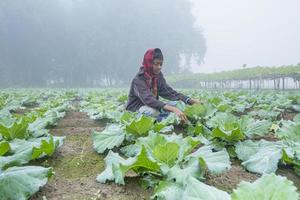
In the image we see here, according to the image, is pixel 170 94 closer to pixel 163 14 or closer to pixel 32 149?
pixel 32 149

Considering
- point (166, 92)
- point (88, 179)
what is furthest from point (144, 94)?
point (88, 179)

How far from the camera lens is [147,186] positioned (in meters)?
2.16

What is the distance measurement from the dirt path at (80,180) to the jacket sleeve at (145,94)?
0.98 metres

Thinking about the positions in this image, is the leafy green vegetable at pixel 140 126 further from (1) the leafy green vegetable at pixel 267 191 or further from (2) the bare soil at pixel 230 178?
(1) the leafy green vegetable at pixel 267 191

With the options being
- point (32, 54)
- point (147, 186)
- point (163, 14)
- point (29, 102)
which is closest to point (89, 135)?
point (147, 186)

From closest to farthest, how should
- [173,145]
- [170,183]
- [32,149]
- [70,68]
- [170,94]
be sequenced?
1. [170,183]
2. [173,145]
3. [32,149]
4. [170,94]
5. [70,68]

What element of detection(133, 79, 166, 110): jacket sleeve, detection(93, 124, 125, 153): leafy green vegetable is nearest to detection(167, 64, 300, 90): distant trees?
detection(133, 79, 166, 110): jacket sleeve

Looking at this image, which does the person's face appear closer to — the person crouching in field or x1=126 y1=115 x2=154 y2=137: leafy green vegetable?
the person crouching in field

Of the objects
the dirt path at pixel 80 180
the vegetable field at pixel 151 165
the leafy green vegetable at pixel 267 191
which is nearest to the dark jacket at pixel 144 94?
the vegetable field at pixel 151 165

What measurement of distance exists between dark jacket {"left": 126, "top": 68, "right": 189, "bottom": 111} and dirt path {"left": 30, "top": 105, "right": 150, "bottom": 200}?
3.28 ft

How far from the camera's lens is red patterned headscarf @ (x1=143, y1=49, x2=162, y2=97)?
179 inches

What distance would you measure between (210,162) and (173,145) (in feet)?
0.87

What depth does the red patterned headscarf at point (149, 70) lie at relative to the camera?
4.55 metres

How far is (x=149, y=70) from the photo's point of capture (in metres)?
4.71
